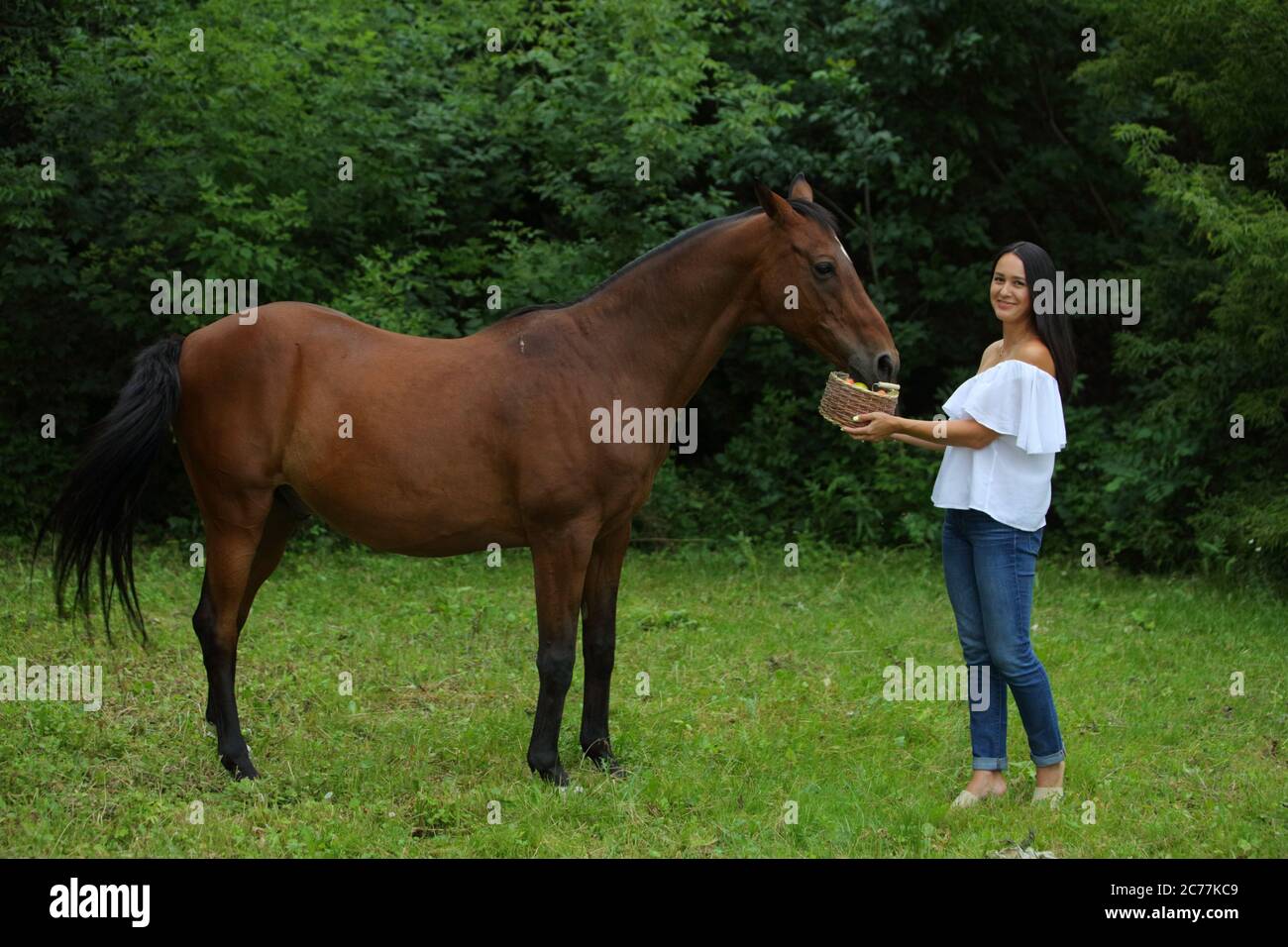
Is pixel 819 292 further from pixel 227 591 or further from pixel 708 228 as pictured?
pixel 227 591

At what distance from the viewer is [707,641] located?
7.43m

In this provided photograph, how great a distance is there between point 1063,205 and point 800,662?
7.10 meters

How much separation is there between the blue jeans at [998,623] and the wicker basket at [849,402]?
1.67ft

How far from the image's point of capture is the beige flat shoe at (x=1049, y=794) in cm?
487

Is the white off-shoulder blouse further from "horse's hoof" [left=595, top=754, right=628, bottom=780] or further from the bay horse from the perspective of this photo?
"horse's hoof" [left=595, top=754, right=628, bottom=780]

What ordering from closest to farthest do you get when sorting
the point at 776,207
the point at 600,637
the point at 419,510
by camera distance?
the point at 776,207 < the point at 419,510 < the point at 600,637

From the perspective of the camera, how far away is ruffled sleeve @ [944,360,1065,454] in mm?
4512

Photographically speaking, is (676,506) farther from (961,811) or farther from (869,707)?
(961,811)

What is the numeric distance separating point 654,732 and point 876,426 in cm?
197

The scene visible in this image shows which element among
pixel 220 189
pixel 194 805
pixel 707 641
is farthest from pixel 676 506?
pixel 194 805

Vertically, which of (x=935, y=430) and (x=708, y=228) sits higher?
(x=708, y=228)

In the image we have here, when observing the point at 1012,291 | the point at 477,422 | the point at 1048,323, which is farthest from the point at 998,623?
the point at 477,422

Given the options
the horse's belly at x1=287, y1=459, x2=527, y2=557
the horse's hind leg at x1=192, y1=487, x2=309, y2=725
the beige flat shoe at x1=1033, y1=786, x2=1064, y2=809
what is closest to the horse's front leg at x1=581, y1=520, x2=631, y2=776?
the horse's belly at x1=287, y1=459, x2=527, y2=557

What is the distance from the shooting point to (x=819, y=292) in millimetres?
4961
